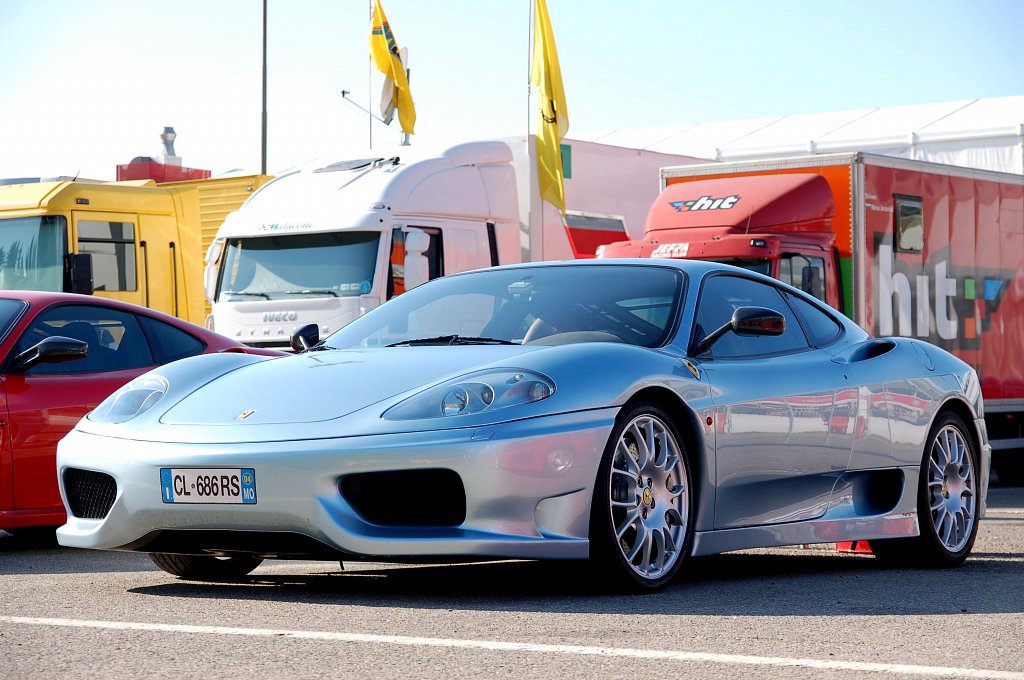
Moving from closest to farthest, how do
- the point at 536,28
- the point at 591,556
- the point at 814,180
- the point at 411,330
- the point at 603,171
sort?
the point at 591,556, the point at 411,330, the point at 814,180, the point at 603,171, the point at 536,28

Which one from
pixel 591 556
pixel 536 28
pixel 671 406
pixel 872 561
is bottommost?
pixel 872 561

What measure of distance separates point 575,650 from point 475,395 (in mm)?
1229

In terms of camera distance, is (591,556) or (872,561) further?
(872,561)

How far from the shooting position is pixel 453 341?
626 centimetres

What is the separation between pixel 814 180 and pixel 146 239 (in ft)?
20.5

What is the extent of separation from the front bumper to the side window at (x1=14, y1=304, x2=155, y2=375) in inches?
112

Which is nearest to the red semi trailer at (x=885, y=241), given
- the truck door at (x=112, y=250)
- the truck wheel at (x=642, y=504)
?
the truck door at (x=112, y=250)

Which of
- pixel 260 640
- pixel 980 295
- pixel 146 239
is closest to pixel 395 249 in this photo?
pixel 146 239

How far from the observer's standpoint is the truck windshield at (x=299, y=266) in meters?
13.7

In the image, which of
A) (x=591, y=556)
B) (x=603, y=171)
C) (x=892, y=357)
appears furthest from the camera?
(x=603, y=171)

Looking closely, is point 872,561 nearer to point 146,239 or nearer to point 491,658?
point 491,658

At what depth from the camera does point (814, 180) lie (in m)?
13.4

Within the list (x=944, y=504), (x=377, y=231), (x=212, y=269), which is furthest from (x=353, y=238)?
(x=944, y=504)

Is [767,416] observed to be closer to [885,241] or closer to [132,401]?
[132,401]
